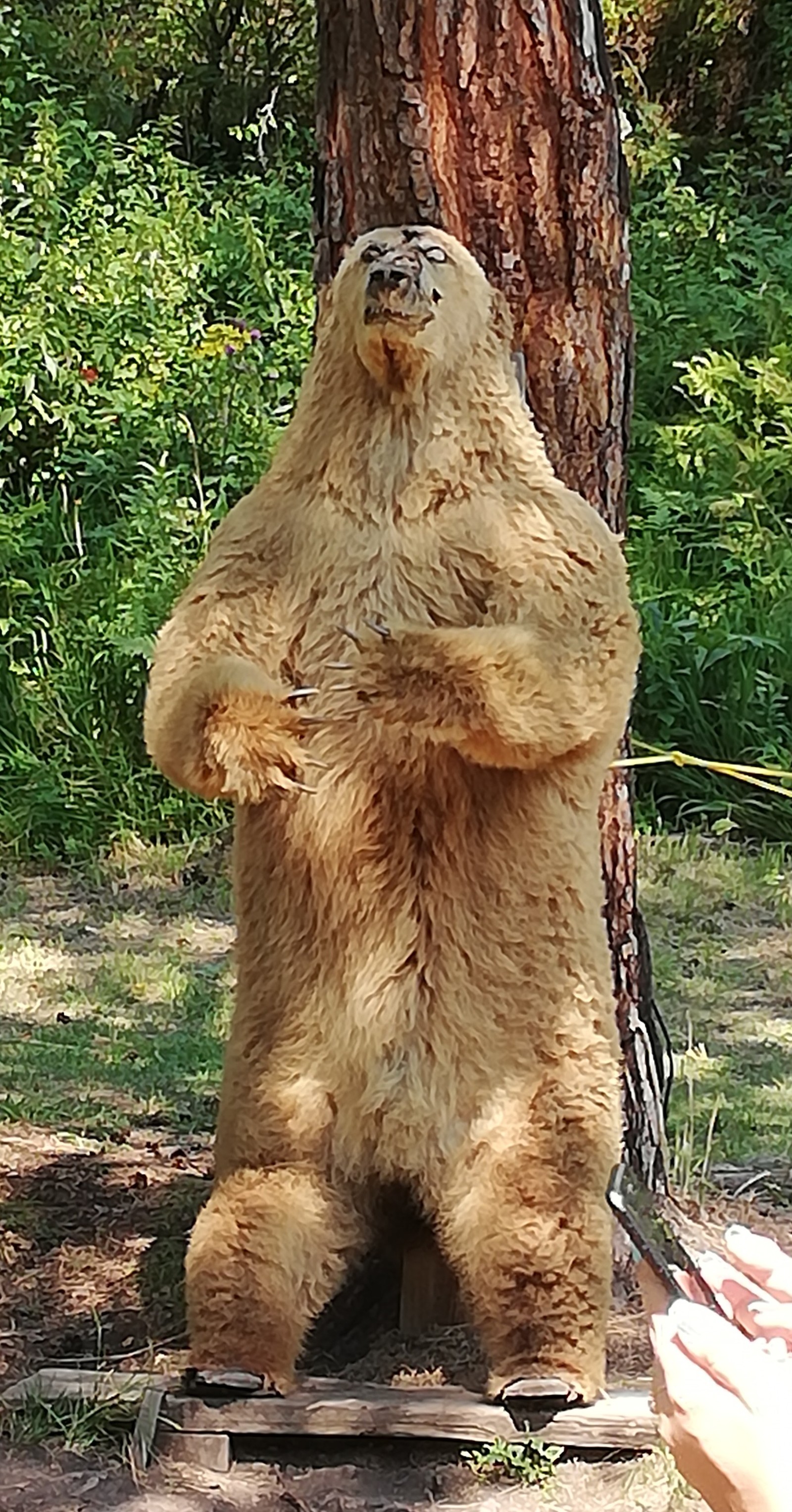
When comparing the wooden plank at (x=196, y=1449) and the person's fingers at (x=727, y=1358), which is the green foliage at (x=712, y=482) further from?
the person's fingers at (x=727, y=1358)

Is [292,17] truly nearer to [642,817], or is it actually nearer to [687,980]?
[642,817]

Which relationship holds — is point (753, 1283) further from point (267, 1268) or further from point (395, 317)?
point (395, 317)

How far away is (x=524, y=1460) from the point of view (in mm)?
2996

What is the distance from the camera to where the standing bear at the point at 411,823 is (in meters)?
2.81

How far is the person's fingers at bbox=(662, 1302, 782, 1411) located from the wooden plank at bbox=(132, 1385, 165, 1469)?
1509mm

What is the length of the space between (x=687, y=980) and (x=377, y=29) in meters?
2.99

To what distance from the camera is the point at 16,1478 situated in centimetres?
306

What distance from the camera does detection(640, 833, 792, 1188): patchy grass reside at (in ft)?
14.6

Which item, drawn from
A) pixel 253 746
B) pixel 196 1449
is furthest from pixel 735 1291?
pixel 196 1449

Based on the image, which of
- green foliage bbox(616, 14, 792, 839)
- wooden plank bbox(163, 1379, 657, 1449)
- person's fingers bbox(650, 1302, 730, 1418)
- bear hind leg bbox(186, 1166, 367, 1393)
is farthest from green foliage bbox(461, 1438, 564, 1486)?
green foliage bbox(616, 14, 792, 839)

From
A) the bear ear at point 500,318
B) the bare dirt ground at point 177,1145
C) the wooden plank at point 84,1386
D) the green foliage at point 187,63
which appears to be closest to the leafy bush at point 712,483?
the bare dirt ground at point 177,1145

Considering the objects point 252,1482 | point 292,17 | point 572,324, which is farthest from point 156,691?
point 292,17

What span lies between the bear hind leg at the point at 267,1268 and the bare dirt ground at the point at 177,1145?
0.18 m

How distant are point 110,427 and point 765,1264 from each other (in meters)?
5.98
